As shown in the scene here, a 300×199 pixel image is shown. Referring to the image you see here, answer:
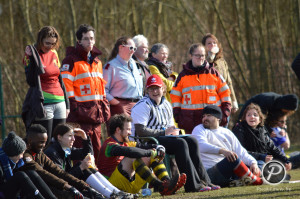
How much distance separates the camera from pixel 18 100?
13.5m

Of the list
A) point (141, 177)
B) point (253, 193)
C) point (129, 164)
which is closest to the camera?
point (253, 193)

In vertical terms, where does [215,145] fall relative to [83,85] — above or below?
below

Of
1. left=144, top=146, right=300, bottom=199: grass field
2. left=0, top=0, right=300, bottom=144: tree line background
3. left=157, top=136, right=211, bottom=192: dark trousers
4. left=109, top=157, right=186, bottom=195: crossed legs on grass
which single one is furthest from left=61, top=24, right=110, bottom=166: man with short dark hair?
left=0, top=0, right=300, bottom=144: tree line background

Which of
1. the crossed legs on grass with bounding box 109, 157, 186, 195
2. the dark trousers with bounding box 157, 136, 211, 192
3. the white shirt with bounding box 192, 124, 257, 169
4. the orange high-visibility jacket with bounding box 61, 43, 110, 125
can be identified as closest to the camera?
the crossed legs on grass with bounding box 109, 157, 186, 195

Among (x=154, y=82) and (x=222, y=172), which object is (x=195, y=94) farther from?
(x=222, y=172)

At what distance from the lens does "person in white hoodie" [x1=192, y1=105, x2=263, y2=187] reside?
8086 millimetres

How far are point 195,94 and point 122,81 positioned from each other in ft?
3.44

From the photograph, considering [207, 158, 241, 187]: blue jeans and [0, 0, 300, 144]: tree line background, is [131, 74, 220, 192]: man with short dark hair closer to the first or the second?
[207, 158, 241, 187]: blue jeans

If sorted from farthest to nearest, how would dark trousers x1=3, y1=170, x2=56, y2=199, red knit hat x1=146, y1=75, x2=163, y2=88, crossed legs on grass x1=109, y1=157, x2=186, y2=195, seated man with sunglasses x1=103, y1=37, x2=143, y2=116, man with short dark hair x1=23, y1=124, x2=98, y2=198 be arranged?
seated man with sunglasses x1=103, y1=37, x2=143, y2=116
red knit hat x1=146, y1=75, x2=163, y2=88
crossed legs on grass x1=109, y1=157, x2=186, y2=195
man with short dark hair x1=23, y1=124, x2=98, y2=198
dark trousers x1=3, y1=170, x2=56, y2=199

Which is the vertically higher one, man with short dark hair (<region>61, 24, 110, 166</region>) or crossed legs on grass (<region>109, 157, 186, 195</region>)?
man with short dark hair (<region>61, 24, 110, 166</region>)

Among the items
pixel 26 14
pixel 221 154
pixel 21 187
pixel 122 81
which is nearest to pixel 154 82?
pixel 122 81

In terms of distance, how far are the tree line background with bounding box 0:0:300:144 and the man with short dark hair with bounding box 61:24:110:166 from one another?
4419 millimetres

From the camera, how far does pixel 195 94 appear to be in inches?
361

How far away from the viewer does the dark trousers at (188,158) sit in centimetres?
759
